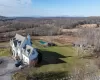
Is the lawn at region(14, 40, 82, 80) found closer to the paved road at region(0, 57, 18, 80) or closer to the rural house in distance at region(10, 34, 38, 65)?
the paved road at region(0, 57, 18, 80)

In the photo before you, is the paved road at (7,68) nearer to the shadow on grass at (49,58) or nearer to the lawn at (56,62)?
the lawn at (56,62)

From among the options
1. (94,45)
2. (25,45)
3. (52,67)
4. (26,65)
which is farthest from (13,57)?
(94,45)

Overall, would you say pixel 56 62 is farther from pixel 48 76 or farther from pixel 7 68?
pixel 7 68

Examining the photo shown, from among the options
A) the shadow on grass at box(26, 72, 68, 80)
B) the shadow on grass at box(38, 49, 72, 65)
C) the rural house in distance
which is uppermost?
the rural house in distance

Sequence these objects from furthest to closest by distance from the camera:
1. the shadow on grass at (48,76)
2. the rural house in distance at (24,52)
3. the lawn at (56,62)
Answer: the rural house in distance at (24,52) → the lawn at (56,62) → the shadow on grass at (48,76)

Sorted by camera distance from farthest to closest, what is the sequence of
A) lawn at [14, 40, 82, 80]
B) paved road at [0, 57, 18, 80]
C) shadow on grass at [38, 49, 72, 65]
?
shadow on grass at [38, 49, 72, 65] → lawn at [14, 40, 82, 80] → paved road at [0, 57, 18, 80]

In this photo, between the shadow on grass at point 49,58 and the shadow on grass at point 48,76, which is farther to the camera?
the shadow on grass at point 49,58

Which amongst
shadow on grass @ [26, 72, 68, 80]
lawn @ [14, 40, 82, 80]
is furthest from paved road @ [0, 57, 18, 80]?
shadow on grass @ [26, 72, 68, 80]

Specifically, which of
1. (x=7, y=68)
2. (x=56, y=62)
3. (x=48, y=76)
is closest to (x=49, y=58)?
(x=56, y=62)

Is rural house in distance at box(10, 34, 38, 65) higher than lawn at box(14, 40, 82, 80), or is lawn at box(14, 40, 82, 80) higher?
rural house in distance at box(10, 34, 38, 65)

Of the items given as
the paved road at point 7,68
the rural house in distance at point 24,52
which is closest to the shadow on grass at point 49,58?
the rural house in distance at point 24,52
